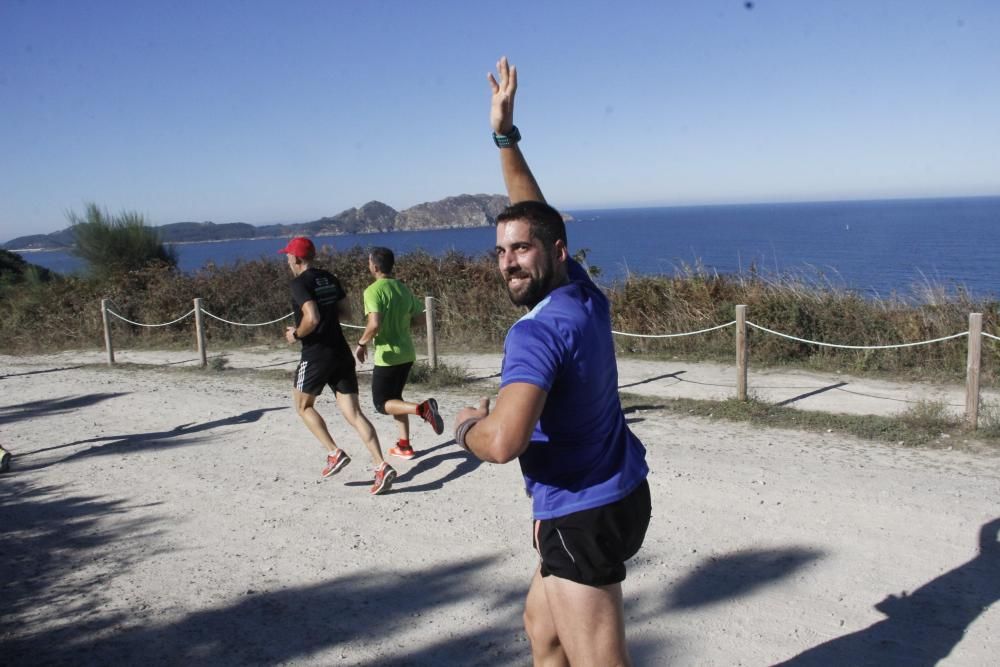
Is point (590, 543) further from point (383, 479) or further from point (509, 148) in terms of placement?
point (383, 479)

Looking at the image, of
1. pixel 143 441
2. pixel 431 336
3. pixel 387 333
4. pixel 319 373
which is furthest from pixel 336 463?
pixel 431 336

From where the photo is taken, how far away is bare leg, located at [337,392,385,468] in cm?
655

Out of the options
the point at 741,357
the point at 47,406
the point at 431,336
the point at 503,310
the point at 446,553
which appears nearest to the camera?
the point at 446,553

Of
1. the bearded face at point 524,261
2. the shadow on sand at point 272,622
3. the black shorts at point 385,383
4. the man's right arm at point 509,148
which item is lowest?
the shadow on sand at point 272,622

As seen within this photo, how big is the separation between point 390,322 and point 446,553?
7.82 ft

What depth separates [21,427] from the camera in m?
9.55

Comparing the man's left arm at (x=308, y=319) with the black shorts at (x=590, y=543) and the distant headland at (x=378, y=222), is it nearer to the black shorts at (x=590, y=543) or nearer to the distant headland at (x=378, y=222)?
the black shorts at (x=590, y=543)

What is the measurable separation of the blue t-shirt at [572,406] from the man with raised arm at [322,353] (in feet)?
13.0

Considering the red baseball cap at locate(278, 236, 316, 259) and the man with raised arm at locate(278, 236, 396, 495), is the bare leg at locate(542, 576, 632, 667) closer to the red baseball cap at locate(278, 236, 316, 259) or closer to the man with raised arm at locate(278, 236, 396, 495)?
the man with raised arm at locate(278, 236, 396, 495)

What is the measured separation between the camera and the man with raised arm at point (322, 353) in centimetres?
641

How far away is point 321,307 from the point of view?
651 cm

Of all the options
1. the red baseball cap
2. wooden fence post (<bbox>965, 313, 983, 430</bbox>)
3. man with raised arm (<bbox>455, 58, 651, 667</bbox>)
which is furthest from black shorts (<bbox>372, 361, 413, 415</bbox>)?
wooden fence post (<bbox>965, 313, 983, 430</bbox>)

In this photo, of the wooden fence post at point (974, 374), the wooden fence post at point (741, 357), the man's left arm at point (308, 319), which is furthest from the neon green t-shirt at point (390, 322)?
the wooden fence post at point (974, 374)

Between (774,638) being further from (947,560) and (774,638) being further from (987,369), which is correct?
(987,369)
